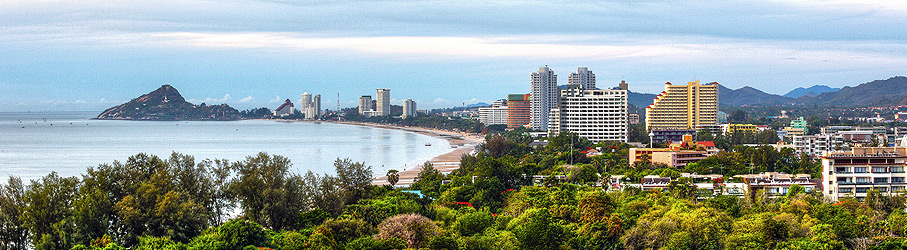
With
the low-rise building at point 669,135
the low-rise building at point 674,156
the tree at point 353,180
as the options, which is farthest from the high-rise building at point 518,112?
the tree at point 353,180

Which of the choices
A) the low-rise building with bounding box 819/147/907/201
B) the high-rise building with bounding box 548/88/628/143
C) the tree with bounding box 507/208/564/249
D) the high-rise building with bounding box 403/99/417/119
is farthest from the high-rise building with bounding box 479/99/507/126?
the tree with bounding box 507/208/564/249

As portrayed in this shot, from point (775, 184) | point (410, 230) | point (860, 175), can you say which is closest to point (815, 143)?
point (775, 184)

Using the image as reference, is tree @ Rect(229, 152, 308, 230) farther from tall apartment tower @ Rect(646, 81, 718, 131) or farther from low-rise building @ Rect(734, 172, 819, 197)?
tall apartment tower @ Rect(646, 81, 718, 131)

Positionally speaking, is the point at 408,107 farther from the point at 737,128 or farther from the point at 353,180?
the point at 353,180

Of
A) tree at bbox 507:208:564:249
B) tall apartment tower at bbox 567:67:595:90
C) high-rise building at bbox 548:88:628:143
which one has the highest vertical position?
tall apartment tower at bbox 567:67:595:90

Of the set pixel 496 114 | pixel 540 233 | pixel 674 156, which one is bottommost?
pixel 540 233

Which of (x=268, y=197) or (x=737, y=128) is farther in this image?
(x=737, y=128)

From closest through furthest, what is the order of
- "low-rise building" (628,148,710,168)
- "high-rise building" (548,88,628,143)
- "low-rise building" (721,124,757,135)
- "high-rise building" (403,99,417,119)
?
"low-rise building" (628,148,710,168)
"high-rise building" (548,88,628,143)
"low-rise building" (721,124,757,135)
"high-rise building" (403,99,417,119)
